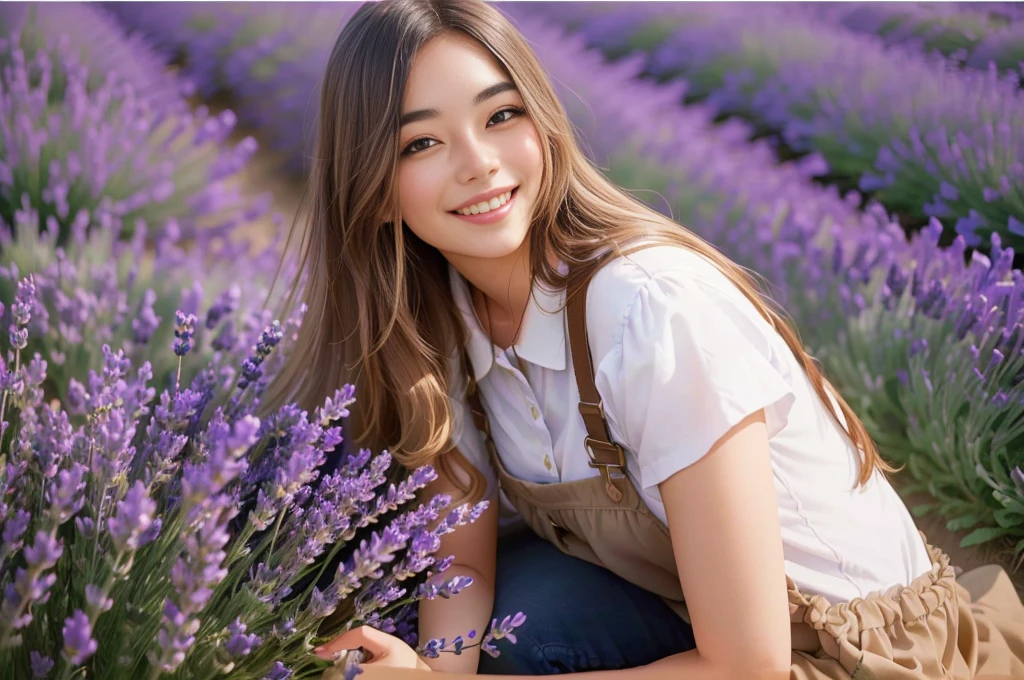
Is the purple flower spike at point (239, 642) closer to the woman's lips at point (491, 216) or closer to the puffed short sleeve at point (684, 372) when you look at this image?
the puffed short sleeve at point (684, 372)

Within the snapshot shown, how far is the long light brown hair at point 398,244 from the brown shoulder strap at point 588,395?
0.17 feet

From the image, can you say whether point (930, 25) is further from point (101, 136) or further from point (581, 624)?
point (101, 136)

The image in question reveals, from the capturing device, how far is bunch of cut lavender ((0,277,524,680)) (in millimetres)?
858

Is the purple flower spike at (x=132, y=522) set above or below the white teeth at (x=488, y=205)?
below

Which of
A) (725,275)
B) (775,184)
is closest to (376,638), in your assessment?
(725,275)

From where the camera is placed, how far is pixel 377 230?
1732mm

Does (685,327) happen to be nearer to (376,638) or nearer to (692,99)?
(376,638)

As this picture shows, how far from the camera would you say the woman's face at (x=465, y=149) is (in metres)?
1.54

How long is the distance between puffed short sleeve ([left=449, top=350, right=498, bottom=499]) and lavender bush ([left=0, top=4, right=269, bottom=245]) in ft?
4.19

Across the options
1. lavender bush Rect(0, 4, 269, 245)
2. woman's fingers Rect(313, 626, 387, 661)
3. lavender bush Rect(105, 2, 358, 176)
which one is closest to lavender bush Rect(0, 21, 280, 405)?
lavender bush Rect(0, 4, 269, 245)

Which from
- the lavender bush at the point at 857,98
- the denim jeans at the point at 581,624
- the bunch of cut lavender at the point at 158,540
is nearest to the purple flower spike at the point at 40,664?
the bunch of cut lavender at the point at 158,540

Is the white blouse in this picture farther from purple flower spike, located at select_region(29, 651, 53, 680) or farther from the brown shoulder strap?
purple flower spike, located at select_region(29, 651, 53, 680)

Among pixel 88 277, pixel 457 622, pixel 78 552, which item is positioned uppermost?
pixel 78 552

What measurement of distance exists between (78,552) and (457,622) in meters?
0.88
